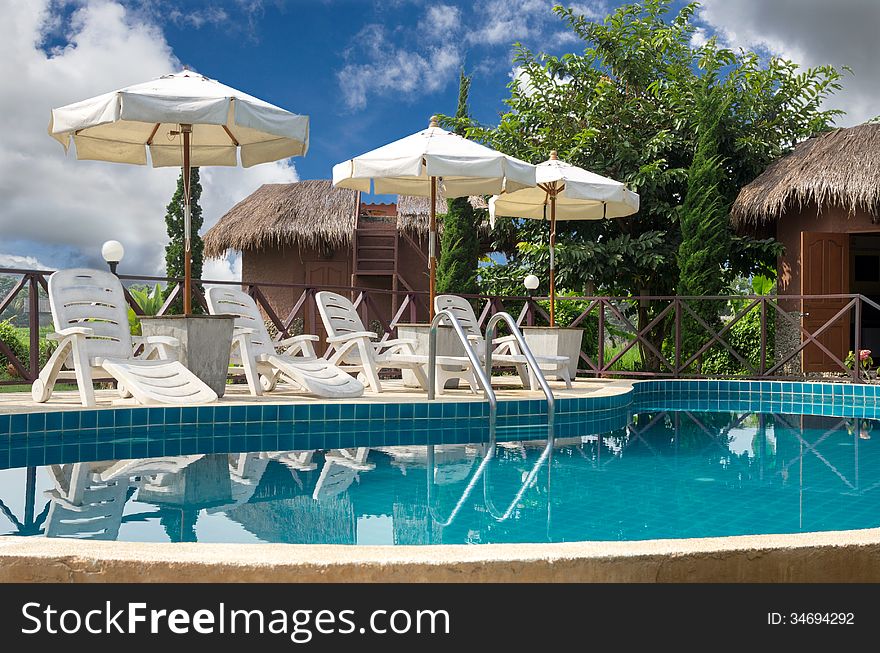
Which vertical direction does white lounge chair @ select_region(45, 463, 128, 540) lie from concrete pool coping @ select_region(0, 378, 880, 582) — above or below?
below

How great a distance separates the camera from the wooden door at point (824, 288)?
11.4 m

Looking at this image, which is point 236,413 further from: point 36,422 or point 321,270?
point 321,270

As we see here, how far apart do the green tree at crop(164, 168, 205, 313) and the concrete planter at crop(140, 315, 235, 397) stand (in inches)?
552

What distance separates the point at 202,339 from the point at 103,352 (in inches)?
26.8

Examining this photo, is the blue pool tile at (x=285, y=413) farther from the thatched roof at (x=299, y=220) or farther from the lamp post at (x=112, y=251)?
the thatched roof at (x=299, y=220)

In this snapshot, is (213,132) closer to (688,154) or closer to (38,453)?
(38,453)

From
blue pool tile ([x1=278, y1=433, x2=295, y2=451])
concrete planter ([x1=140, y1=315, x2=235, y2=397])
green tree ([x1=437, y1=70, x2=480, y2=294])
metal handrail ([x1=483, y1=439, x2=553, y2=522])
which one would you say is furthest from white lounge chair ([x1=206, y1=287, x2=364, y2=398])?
green tree ([x1=437, y1=70, x2=480, y2=294])

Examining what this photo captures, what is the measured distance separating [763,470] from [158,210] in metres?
19.2

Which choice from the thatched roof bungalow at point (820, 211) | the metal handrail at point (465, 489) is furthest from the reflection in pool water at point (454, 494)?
the thatched roof bungalow at point (820, 211)

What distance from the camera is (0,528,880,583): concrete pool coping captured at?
1.93m

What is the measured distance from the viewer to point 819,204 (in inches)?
452

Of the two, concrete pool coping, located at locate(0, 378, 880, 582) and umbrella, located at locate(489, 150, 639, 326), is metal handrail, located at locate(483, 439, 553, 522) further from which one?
umbrella, located at locate(489, 150, 639, 326)

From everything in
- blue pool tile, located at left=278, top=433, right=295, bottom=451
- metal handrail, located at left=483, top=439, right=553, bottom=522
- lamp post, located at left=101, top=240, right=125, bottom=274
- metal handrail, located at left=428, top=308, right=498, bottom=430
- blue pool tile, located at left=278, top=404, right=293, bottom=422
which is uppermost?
lamp post, located at left=101, top=240, right=125, bottom=274

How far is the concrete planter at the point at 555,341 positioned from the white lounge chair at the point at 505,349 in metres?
0.42
